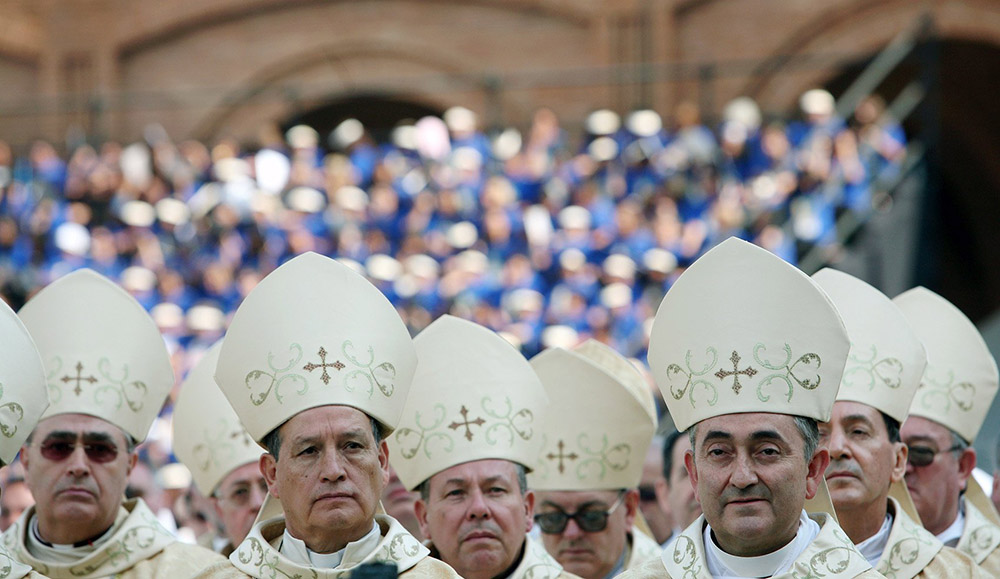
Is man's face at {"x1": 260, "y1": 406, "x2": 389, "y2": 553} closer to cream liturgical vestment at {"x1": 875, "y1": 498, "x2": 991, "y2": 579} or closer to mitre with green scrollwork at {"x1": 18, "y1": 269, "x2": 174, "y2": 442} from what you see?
mitre with green scrollwork at {"x1": 18, "y1": 269, "x2": 174, "y2": 442}

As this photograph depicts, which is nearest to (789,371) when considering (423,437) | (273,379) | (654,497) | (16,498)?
(273,379)

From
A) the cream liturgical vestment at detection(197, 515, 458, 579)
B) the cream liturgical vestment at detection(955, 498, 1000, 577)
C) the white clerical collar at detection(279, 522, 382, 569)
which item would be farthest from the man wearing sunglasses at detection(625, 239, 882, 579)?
the cream liturgical vestment at detection(955, 498, 1000, 577)

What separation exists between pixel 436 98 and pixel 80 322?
12728 mm

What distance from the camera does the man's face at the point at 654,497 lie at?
20.6ft

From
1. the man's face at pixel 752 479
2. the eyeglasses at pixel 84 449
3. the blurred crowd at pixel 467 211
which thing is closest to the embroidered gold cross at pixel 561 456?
the eyeglasses at pixel 84 449

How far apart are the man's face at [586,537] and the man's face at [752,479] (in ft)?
5.24

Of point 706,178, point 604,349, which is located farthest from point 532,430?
point 706,178

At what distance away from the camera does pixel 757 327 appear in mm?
3756

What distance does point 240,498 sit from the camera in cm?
554

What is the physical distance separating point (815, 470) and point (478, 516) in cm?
122

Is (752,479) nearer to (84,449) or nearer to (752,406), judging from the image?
(752,406)

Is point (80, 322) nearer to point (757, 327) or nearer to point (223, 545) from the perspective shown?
point (223, 545)

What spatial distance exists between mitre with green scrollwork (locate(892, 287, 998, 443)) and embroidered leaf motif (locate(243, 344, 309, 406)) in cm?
204

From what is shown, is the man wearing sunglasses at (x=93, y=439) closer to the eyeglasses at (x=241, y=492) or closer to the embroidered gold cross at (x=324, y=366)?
the eyeglasses at (x=241, y=492)
